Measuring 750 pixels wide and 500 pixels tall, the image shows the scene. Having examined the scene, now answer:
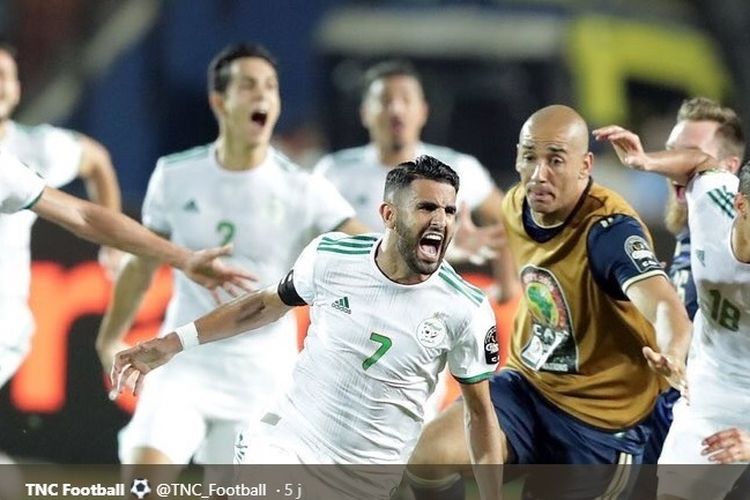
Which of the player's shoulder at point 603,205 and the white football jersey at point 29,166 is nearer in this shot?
the player's shoulder at point 603,205

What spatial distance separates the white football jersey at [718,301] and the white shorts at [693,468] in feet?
0.15

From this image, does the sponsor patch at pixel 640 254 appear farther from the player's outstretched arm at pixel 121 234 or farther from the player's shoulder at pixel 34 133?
the player's shoulder at pixel 34 133

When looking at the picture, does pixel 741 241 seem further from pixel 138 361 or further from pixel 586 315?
pixel 138 361

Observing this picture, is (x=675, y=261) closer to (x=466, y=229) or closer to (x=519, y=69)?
(x=466, y=229)

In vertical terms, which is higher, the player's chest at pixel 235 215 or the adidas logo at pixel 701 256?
the player's chest at pixel 235 215

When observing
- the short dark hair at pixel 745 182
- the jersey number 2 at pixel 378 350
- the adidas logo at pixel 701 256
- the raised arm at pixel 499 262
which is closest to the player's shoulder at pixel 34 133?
the raised arm at pixel 499 262

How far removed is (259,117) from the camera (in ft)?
20.0

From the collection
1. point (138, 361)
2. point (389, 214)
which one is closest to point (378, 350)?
point (389, 214)

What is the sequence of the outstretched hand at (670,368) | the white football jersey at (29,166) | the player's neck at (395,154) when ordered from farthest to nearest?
the player's neck at (395,154) → the white football jersey at (29,166) → the outstretched hand at (670,368)

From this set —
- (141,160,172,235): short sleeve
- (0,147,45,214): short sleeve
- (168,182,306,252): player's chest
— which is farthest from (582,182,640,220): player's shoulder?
(141,160,172,235): short sleeve

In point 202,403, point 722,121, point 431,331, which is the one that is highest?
point 722,121

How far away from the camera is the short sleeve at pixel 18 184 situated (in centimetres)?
503

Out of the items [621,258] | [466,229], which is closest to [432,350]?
[621,258]

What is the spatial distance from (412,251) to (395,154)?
271cm
